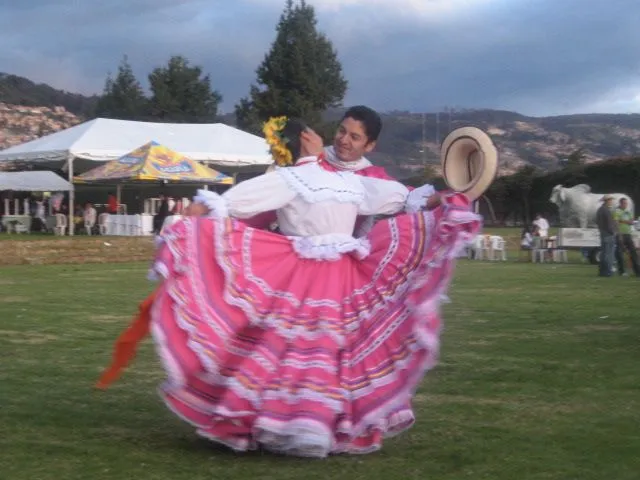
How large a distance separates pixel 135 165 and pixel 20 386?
2601 centimetres

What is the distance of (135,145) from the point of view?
40906mm

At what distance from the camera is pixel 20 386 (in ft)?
24.7

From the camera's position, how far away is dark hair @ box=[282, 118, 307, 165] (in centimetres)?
603

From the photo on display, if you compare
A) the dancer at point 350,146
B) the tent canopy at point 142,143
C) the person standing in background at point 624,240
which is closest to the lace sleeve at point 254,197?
the dancer at point 350,146

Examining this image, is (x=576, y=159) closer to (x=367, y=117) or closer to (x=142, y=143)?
(x=142, y=143)

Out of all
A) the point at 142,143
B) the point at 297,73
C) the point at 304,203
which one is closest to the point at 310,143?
the point at 304,203

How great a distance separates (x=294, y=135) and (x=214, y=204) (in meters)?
0.71

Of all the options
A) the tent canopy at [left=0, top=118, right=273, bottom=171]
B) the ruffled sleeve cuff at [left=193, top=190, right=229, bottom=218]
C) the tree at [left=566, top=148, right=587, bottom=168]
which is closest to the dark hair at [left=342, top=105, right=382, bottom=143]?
the ruffled sleeve cuff at [left=193, top=190, right=229, bottom=218]

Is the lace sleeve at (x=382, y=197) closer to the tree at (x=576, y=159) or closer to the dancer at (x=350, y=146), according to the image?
the dancer at (x=350, y=146)

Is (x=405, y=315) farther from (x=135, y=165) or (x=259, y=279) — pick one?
(x=135, y=165)

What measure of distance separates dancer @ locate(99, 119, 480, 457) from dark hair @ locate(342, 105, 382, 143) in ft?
1.25

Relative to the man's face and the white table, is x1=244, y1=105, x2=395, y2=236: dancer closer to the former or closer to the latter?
the man's face

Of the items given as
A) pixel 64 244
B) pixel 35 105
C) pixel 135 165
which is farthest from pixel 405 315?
pixel 35 105

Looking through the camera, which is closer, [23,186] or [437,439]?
[437,439]
